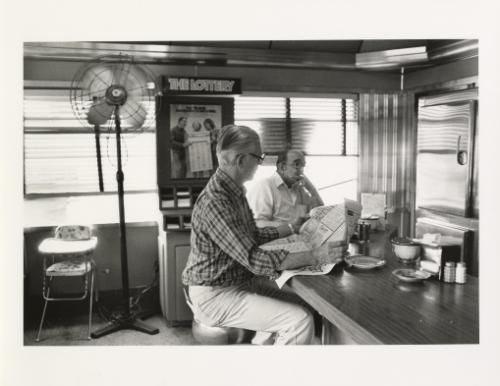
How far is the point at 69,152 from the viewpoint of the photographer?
4305 millimetres

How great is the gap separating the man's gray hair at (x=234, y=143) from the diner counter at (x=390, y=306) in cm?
69

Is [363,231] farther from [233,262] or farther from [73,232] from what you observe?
[73,232]

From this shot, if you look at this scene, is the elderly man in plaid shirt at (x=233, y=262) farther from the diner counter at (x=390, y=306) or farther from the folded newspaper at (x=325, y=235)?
the diner counter at (x=390, y=306)

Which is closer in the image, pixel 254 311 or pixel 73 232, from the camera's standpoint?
pixel 254 311

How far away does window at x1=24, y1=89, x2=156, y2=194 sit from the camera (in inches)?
166

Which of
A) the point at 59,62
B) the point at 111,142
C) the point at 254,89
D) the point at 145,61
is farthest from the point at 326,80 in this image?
Result: the point at 59,62

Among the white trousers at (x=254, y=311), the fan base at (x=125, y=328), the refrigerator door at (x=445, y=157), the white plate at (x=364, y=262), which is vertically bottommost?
the fan base at (x=125, y=328)

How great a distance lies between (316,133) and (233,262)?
9.88 ft

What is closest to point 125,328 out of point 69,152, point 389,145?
point 69,152

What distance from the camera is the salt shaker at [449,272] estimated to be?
2074 millimetres

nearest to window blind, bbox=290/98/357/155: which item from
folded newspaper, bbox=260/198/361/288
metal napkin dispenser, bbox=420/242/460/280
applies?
folded newspaper, bbox=260/198/361/288

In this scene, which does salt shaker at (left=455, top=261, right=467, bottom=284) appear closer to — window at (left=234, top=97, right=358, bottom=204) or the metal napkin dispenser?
the metal napkin dispenser

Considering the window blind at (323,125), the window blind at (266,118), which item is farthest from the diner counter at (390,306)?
the window blind at (323,125)
